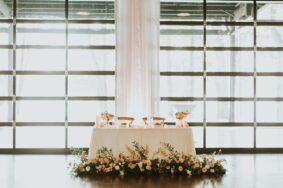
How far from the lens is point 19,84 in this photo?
8727 mm

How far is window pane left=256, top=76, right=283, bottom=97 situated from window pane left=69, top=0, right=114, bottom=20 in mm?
3720

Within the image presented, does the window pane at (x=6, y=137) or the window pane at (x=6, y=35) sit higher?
the window pane at (x=6, y=35)

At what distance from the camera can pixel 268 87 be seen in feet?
29.5

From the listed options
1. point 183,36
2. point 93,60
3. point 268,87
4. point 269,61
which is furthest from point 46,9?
point 268,87

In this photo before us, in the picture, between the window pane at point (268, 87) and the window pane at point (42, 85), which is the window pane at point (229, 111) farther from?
the window pane at point (42, 85)

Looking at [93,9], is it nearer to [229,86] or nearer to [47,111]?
[47,111]

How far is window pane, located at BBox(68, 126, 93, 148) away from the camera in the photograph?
8.76m

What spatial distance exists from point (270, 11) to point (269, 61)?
1142 mm

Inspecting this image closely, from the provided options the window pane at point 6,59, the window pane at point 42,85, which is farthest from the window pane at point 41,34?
the window pane at point 42,85

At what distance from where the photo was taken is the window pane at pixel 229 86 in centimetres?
891

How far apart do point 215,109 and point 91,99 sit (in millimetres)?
2817

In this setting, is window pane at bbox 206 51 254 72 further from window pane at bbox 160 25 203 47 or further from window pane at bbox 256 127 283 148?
window pane at bbox 256 127 283 148

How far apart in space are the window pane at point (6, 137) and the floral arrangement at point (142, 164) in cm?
291

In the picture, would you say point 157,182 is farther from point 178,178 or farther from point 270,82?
point 270,82
